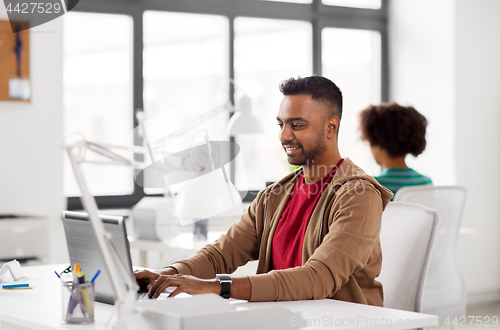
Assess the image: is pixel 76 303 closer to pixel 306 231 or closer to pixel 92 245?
pixel 92 245

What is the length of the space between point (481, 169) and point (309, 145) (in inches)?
132

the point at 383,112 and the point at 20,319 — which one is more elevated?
the point at 383,112

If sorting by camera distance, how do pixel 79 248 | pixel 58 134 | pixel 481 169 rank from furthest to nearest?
pixel 481 169, pixel 58 134, pixel 79 248

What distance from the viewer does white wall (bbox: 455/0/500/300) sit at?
479 cm

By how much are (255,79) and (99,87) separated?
1.16m

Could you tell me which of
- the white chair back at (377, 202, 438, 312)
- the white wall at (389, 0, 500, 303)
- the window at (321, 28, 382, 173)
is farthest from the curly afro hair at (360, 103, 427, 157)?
the window at (321, 28, 382, 173)

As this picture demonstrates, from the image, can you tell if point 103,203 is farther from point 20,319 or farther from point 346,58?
point 20,319

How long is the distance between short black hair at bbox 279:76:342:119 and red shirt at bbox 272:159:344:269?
0.56ft

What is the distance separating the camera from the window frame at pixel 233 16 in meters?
4.24

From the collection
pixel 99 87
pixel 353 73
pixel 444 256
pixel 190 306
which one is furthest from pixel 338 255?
pixel 353 73

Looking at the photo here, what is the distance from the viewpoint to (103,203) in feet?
13.7

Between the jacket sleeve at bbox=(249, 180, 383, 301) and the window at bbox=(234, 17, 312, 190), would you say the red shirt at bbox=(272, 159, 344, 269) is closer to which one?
the jacket sleeve at bbox=(249, 180, 383, 301)

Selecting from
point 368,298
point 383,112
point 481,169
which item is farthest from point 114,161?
point 481,169

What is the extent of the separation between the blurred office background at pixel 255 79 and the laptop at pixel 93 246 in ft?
7.27
